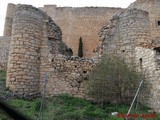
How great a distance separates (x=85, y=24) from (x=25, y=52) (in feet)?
65.1

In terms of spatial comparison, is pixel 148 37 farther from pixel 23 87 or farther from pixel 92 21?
pixel 92 21

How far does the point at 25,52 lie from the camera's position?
1025cm

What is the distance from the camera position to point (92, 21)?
29.4 meters

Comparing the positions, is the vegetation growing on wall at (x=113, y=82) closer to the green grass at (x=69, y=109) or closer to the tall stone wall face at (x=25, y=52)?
the green grass at (x=69, y=109)

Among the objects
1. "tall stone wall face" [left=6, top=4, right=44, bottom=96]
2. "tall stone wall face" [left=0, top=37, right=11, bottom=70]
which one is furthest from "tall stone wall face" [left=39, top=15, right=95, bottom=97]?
"tall stone wall face" [left=0, top=37, right=11, bottom=70]

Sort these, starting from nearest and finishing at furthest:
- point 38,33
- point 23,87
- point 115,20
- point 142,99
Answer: point 142,99, point 23,87, point 38,33, point 115,20

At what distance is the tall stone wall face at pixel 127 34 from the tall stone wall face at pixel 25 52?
3.08 metres

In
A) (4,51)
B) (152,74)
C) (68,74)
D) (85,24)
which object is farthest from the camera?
(85,24)

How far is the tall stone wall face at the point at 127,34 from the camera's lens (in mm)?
10844

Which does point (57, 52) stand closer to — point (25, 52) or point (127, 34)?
point (25, 52)

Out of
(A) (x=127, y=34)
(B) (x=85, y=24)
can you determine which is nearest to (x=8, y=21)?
(B) (x=85, y=24)

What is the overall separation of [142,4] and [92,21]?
5832 millimetres

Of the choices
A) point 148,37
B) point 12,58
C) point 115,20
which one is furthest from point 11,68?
point 148,37

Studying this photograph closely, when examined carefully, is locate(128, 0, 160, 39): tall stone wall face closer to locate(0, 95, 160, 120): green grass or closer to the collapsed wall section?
the collapsed wall section
